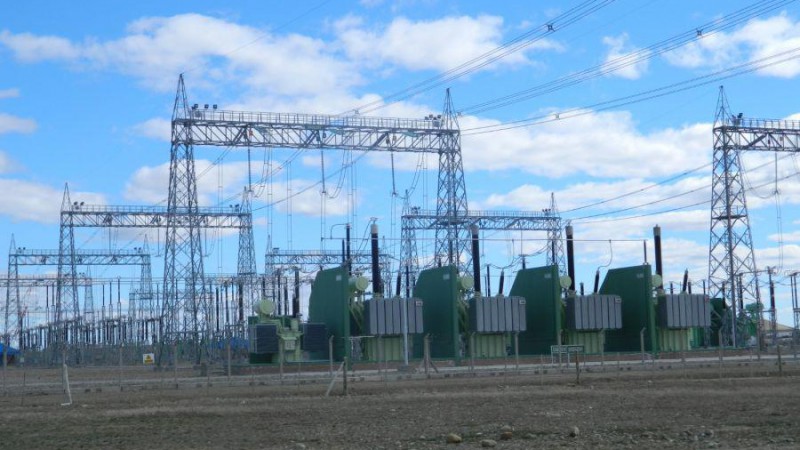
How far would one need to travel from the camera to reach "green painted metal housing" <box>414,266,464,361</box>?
51219 millimetres

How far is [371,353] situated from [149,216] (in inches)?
1171

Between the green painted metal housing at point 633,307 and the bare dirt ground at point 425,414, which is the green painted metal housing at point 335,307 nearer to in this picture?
the bare dirt ground at point 425,414

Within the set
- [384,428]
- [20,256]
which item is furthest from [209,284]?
[384,428]

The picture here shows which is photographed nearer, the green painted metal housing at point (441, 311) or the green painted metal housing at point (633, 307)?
the green painted metal housing at point (441, 311)

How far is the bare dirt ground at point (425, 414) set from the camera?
1738 cm

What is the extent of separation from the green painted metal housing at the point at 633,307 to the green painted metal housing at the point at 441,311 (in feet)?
31.1

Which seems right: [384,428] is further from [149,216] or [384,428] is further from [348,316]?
[149,216]

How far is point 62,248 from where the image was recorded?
7625 cm

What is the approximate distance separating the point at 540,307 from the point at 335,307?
36.9 feet

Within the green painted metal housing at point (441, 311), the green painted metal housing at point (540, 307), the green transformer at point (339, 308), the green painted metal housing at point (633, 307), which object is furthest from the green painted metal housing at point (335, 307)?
the green painted metal housing at point (633, 307)

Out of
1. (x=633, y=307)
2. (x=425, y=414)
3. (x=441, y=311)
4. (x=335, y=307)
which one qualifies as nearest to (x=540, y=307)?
(x=633, y=307)

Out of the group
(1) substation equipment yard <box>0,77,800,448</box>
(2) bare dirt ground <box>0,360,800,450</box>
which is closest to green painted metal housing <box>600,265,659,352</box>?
(1) substation equipment yard <box>0,77,800,448</box>

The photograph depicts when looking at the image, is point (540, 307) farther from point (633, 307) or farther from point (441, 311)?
point (441, 311)

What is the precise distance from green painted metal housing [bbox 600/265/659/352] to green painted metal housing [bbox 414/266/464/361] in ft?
31.1
